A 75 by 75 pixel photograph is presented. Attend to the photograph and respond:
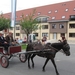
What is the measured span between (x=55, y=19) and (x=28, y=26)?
16206 mm

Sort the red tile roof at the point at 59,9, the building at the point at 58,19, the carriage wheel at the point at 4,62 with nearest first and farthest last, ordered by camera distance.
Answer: the carriage wheel at the point at 4,62, the building at the point at 58,19, the red tile roof at the point at 59,9

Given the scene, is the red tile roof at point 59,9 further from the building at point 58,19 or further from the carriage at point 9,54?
the carriage at point 9,54

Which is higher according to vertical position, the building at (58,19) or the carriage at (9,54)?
the building at (58,19)

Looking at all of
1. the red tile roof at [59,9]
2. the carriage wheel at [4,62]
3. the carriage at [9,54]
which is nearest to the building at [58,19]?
the red tile roof at [59,9]

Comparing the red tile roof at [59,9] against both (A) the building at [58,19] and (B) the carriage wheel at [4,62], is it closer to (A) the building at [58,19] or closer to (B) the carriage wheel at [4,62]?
(A) the building at [58,19]

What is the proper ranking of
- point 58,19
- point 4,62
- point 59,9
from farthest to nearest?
point 59,9 → point 58,19 → point 4,62

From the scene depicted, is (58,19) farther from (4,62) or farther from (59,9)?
(4,62)

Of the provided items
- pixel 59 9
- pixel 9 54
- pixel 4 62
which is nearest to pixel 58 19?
pixel 59 9

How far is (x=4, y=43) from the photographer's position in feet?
26.7

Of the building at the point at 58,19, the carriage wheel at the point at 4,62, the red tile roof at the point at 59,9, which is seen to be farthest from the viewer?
the red tile roof at the point at 59,9

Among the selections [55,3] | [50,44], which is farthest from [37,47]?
[55,3]

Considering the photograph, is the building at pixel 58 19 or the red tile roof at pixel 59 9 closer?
the building at pixel 58 19

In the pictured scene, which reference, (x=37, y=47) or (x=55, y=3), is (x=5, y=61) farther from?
(x=55, y=3)

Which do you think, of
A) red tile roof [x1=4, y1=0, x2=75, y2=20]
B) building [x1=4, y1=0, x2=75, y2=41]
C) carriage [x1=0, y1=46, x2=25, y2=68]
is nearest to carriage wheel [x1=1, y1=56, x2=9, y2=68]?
carriage [x1=0, y1=46, x2=25, y2=68]
